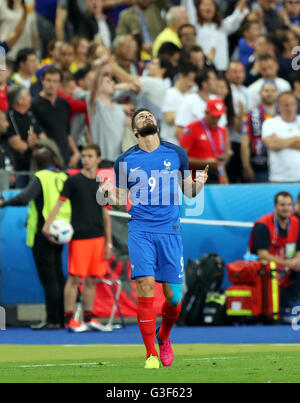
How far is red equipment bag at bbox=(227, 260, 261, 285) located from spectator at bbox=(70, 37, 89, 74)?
18.5ft

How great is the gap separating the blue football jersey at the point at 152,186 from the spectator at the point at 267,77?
8.88 metres

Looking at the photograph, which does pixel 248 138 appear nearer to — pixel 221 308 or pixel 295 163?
pixel 295 163

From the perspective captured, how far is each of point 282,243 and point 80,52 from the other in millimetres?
5950

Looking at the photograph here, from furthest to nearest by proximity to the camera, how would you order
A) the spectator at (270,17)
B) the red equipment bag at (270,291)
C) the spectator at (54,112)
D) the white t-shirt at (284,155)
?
the spectator at (270,17)
the white t-shirt at (284,155)
the spectator at (54,112)
the red equipment bag at (270,291)

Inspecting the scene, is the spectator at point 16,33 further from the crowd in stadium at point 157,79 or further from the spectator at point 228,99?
the spectator at point 228,99

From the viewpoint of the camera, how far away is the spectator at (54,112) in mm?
16625

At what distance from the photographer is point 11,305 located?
16359mm

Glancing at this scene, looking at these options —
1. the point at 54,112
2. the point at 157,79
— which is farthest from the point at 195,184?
the point at 157,79

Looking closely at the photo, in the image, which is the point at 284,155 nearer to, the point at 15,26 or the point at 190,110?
→ the point at 190,110

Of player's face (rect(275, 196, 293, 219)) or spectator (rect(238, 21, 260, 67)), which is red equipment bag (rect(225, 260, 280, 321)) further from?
spectator (rect(238, 21, 260, 67))

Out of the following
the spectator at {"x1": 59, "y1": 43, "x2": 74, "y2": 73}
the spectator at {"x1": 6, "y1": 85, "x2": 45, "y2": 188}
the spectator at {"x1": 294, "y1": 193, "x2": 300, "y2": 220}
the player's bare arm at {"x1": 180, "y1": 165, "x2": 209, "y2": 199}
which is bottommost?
the spectator at {"x1": 294, "y1": 193, "x2": 300, "y2": 220}

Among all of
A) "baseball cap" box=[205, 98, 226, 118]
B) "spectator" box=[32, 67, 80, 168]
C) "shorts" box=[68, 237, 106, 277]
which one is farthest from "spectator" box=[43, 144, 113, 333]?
"baseball cap" box=[205, 98, 226, 118]

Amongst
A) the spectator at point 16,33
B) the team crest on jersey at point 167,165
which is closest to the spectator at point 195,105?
the spectator at point 16,33

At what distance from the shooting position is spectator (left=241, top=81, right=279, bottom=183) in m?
17.6
